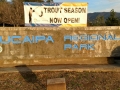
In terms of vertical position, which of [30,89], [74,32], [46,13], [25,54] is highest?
[46,13]

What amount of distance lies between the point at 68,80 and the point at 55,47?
248 cm

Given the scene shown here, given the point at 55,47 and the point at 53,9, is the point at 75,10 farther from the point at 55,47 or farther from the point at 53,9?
the point at 55,47

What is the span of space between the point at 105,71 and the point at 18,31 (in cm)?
399

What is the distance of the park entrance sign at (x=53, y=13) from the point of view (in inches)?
386

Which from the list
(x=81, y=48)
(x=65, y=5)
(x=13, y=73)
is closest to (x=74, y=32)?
(x=81, y=48)

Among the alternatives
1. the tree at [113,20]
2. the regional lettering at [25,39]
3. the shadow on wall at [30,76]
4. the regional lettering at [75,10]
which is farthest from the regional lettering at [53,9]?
the tree at [113,20]

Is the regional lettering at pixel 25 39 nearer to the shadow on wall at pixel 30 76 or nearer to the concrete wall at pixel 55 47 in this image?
the concrete wall at pixel 55 47

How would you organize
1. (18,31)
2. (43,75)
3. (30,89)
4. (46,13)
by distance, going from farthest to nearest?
(46,13), (18,31), (43,75), (30,89)

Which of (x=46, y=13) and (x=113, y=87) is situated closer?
(x=113, y=87)

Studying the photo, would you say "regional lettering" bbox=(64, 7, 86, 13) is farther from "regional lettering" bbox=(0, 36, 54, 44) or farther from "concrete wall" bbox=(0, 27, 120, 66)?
"regional lettering" bbox=(0, 36, 54, 44)

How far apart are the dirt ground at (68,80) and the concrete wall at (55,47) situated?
135 centimetres

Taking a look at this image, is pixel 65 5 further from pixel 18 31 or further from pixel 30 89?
pixel 30 89

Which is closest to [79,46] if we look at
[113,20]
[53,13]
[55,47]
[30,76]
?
[55,47]

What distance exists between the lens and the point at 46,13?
9.83 metres
